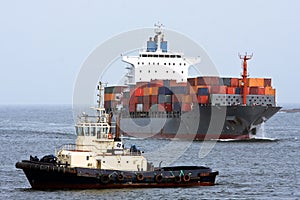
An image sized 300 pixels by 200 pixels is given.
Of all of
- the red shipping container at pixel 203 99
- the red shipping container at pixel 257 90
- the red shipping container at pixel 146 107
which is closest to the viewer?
the red shipping container at pixel 203 99

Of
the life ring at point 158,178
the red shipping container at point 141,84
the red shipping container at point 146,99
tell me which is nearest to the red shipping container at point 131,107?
the red shipping container at point 141,84

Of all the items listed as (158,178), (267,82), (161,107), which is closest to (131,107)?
(161,107)

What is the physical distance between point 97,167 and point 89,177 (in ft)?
2.80

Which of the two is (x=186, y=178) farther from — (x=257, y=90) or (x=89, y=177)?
(x=257, y=90)

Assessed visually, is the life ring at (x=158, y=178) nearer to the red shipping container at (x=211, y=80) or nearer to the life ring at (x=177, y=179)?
the life ring at (x=177, y=179)

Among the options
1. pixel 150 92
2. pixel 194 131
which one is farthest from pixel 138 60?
pixel 194 131

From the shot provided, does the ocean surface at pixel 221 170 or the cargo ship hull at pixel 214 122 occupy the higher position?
the cargo ship hull at pixel 214 122

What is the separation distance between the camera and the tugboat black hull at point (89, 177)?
1346 inches

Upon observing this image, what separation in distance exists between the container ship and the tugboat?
33045 mm

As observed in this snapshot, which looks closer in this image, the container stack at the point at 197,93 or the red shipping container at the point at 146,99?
the container stack at the point at 197,93

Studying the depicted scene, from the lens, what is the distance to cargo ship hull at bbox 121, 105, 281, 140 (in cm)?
6894

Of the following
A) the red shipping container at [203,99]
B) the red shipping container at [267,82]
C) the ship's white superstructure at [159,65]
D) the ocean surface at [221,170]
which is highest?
the ship's white superstructure at [159,65]

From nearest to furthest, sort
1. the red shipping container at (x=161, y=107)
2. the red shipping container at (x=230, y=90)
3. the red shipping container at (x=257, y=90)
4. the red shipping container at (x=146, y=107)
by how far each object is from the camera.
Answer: the red shipping container at (x=230, y=90)
the red shipping container at (x=257, y=90)
the red shipping container at (x=161, y=107)
the red shipping container at (x=146, y=107)

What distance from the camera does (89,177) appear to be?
34.3 meters
